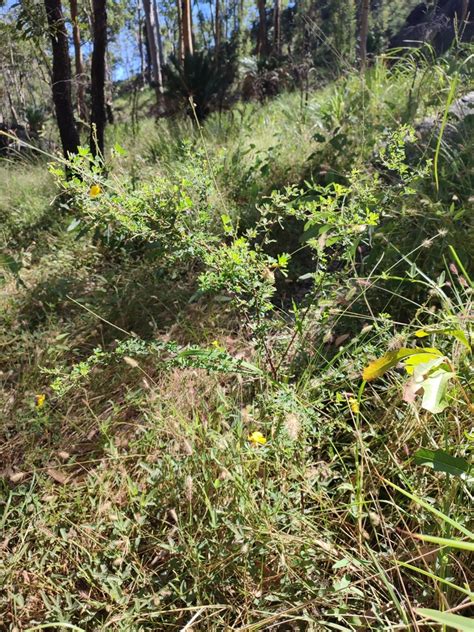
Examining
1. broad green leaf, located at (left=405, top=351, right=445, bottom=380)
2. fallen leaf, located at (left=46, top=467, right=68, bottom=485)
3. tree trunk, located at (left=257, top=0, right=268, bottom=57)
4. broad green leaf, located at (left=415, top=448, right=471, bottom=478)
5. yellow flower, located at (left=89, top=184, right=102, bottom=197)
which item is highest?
tree trunk, located at (left=257, top=0, right=268, bottom=57)

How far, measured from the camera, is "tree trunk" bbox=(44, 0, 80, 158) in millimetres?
3074

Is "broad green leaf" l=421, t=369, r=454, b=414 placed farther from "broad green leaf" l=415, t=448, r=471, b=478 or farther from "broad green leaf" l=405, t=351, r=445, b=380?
"broad green leaf" l=415, t=448, r=471, b=478

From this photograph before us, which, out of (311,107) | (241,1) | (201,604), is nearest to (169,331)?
(201,604)

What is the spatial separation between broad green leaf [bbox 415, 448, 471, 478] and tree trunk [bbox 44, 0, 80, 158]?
298 centimetres

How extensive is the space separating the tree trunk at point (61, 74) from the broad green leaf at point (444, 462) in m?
2.98

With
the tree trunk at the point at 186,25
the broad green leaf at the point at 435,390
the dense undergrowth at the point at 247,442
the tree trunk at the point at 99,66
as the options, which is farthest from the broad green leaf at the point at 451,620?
the tree trunk at the point at 186,25

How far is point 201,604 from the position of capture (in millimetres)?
976

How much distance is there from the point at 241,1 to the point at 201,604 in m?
30.7

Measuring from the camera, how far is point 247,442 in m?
1.22

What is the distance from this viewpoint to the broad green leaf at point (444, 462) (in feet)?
2.70

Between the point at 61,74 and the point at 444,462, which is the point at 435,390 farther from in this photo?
the point at 61,74

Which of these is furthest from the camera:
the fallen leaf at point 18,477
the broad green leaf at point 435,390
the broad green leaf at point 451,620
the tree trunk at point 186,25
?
the tree trunk at point 186,25

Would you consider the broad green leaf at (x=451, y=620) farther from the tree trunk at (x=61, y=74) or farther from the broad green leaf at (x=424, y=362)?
the tree trunk at (x=61, y=74)

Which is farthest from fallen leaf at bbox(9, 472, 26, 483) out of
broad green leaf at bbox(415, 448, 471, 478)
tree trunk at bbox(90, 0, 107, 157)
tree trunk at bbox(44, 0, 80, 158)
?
tree trunk at bbox(90, 0, 107, 157)
